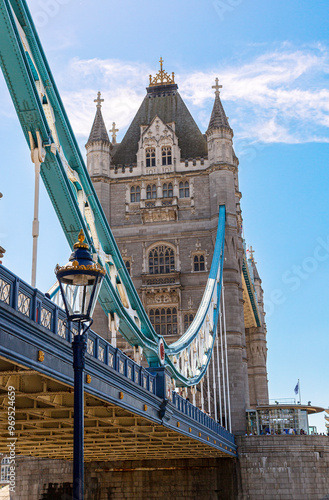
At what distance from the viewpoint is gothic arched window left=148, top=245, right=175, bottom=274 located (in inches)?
1764

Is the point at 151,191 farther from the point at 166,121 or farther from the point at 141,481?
the point at 141,481

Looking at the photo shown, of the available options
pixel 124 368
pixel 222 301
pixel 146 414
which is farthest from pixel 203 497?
pixel 124 368

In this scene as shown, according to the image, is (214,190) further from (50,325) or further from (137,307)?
(50,325)

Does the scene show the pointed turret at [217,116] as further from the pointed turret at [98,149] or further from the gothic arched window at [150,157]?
the pointed turret at [98,149]

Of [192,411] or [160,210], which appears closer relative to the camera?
[192,411]

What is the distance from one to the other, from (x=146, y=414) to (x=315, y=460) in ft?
77.4

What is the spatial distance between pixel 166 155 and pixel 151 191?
10.3 feet

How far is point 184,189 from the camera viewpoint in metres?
47.0

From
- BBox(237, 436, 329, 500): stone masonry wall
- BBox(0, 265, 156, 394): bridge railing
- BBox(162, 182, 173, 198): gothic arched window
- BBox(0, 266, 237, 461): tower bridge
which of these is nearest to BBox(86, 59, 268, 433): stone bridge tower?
BBox(162, 182, 173, 198): gothic arched window

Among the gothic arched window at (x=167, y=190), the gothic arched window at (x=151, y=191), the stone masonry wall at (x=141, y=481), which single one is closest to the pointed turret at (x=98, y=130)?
the gothic arched window at (x=151, y=191)

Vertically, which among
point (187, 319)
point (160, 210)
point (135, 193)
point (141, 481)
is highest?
point (135, 193)

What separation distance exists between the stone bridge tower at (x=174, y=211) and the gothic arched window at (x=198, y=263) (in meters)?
0.02

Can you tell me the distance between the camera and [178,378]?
2494 centimetres

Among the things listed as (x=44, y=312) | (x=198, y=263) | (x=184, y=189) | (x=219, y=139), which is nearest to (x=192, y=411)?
(x=44, y=312)
